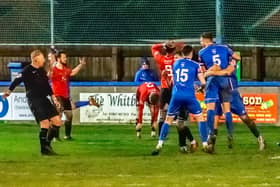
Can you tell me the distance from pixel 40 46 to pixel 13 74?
1.27 metres

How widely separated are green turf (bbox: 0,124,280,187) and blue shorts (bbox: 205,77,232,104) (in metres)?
0.97

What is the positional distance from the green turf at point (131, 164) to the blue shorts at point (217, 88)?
966 millimetres

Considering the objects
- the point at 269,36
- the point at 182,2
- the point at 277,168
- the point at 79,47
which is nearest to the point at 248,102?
the point at 269,36

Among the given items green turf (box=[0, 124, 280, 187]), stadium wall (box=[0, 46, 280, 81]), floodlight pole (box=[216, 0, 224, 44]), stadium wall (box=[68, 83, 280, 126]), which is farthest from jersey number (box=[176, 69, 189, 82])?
stadium wall (box=[0, 46, 280, 81])

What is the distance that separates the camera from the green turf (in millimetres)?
12695

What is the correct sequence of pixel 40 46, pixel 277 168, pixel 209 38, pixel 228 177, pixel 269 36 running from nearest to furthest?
pixel 228 177 < pixel 277 168 < pixel 209 38 < pixel 269 36 < pixel 40 46

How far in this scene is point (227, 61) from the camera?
16.7m

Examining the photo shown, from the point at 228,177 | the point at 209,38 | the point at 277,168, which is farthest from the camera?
the point at 209,38

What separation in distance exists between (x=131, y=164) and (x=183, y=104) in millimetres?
1825

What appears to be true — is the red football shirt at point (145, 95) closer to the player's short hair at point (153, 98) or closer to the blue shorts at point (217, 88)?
the player's short hair at point (153, 98)

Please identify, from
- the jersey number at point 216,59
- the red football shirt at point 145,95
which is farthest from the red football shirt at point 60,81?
the jersey number at point 216,59

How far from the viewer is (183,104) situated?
16109 mm

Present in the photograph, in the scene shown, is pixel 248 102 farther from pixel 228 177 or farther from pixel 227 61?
pixel 228 177

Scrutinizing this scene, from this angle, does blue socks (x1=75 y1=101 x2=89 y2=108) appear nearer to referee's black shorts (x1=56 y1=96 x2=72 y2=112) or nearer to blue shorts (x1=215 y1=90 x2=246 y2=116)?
referee's black shorts (x1=56 y1=96 x2=72 y2=112)
